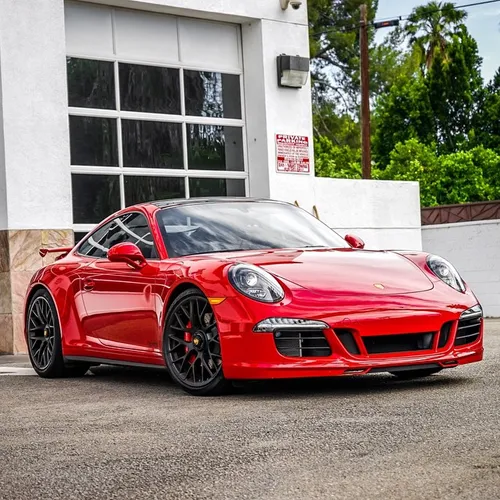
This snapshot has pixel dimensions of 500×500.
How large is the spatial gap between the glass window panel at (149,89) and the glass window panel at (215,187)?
3.02 ft

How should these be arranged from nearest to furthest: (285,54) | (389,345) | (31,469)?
(31,469)
(389,345)
(285,54)

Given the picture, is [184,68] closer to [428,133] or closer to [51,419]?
[51,419]

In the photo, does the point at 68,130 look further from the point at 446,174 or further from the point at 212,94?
the point at 446,174

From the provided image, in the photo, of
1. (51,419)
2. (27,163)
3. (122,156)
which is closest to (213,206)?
(51,419)

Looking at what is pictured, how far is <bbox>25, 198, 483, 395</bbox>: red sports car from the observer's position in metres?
7.01

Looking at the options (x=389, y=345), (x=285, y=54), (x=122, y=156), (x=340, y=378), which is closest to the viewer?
(x=389, y=345)

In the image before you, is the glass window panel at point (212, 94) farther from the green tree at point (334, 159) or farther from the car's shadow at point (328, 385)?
the green tree at point (334, 159)

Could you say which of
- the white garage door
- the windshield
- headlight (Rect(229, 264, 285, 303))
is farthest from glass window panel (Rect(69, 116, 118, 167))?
headlight (Rect(229, 264, 285, 303))

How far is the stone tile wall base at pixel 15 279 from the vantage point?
12829 millimetres

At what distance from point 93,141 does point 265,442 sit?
9.57 meters

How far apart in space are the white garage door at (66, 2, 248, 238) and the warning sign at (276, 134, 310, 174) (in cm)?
49

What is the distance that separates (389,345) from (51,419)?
2.00 meters

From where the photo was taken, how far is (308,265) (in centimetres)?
749

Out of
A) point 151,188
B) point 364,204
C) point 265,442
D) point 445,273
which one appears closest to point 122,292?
point 445,273
